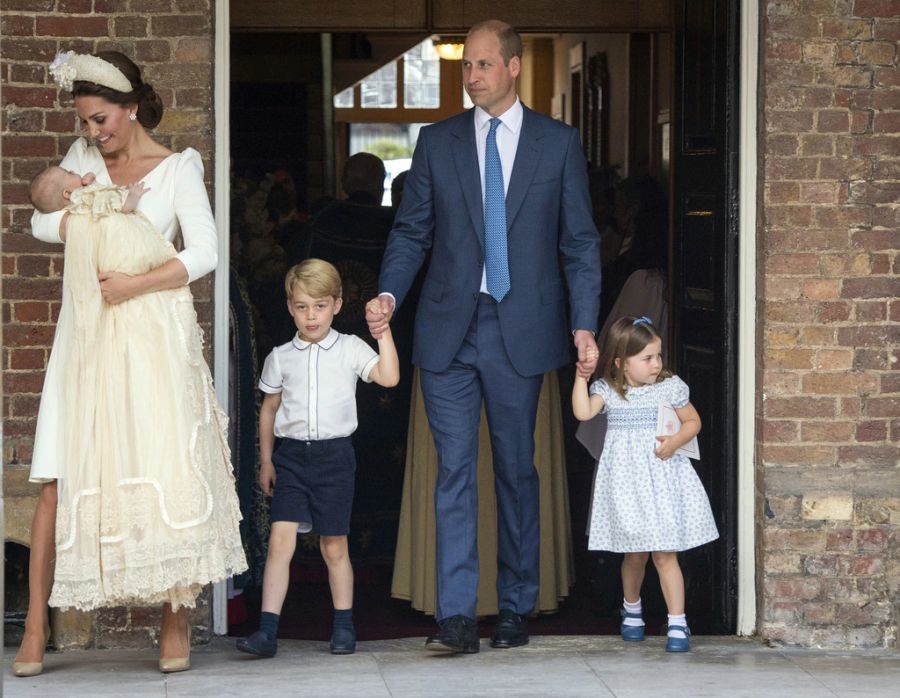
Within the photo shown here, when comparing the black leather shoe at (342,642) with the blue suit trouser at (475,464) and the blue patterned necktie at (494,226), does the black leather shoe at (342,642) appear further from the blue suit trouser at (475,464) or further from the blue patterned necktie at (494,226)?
the blue patterned necktie at (494,226)

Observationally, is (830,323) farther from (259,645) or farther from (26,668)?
(26,668)

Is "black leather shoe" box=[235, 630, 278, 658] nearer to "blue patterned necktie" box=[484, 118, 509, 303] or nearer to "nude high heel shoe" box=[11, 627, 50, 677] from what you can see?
"nude high heel shoe" box=[11, 627, 50, 677]

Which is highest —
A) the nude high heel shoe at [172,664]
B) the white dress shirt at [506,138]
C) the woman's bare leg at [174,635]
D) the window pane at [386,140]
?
the window pane at [386,140]

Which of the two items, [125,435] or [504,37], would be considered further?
[504,37]

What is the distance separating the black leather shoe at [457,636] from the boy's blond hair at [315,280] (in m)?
1.11

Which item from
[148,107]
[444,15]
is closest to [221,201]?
[148,107]

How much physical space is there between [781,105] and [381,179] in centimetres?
218

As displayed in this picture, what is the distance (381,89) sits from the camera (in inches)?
608

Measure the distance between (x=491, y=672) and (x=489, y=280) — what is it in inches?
49.0

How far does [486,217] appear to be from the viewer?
522 cm

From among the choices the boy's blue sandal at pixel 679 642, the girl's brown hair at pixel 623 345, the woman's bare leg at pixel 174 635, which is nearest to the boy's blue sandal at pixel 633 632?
the boy's blue sandal at pixel 679 642

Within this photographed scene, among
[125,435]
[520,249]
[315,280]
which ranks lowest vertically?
[125,435]

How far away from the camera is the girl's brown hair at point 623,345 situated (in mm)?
5281

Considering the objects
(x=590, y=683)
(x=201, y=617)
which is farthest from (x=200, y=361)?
(x=590, y=683)
